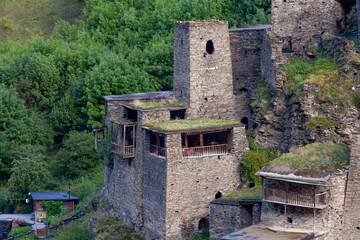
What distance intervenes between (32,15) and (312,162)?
6796 centimetres

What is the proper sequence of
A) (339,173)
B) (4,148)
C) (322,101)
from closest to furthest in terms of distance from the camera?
(339,173) < (322,101) < (4,148)

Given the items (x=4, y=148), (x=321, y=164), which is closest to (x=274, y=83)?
(x=321, y=164)

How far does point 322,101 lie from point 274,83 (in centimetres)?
452

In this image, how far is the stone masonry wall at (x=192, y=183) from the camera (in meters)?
49.7

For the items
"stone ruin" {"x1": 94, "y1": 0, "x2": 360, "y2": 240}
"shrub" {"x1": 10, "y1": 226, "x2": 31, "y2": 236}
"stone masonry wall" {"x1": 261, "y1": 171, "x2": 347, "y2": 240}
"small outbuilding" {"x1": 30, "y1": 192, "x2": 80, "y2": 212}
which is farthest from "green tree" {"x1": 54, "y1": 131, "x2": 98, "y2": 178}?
"stone masonry wall" {"x1": 261, "y1": 171, "x2": 347, "y2": 240}

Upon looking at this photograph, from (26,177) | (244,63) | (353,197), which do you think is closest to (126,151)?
(244,63)

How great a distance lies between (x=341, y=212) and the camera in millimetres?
43312

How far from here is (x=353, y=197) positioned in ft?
141

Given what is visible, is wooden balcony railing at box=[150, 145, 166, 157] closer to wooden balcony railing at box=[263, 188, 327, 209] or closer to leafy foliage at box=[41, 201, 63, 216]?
wooden balcony railing at box=[263, 188, 327, 209]

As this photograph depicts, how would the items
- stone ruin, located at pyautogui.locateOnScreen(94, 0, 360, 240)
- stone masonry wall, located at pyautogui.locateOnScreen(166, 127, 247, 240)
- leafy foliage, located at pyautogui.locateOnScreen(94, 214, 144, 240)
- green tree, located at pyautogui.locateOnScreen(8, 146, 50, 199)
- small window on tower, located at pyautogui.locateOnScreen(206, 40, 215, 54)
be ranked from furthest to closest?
green tree, located at pyautogui.locateOnScreen(8, 146, 50, 199) → small window on tower, located at pyautogui.locateOnScreen(206, 40, 215, 54) → leafy foliage, located at pyautogui.locateOnScreen(94, 214, 144, 240) → stone ruin, located at pyautogui.locateOnScreen(94, 0, 360, 240) → stone masonry wall, located at pyautogui.locateOnScreen(166, 127, 247, 240)

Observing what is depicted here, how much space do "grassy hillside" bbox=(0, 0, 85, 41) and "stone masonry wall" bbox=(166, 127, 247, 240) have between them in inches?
2072

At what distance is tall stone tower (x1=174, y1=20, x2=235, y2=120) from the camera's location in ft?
175

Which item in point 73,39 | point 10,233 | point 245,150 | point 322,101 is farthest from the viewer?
point 73,39

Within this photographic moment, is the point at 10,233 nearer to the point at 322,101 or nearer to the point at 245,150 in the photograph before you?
the point at 245,150
